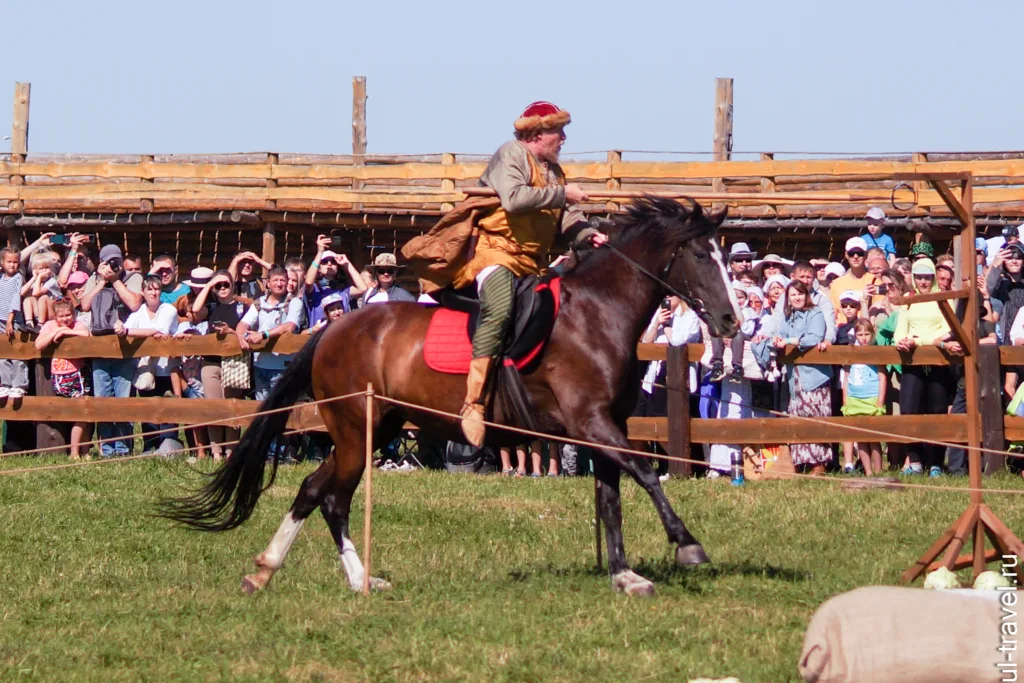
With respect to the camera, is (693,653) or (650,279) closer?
(693,653)

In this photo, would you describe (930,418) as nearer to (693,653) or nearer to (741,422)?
(741,422)

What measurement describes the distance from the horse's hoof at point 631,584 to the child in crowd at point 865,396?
6.09 meters

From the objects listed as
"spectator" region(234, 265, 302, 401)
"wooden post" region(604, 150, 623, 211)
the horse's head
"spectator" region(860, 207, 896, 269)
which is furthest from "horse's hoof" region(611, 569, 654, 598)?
"wooden post" region(604, 150, 623, 211)

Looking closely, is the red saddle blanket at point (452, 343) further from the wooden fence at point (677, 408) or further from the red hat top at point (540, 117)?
the wooden fence at point (677, 408)

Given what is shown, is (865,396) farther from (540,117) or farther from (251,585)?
(251,585)

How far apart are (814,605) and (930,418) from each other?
241 inches

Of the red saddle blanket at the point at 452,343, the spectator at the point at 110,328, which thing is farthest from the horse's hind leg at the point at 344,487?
the spectator at the point at 110,328

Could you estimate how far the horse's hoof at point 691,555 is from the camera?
8648 mm

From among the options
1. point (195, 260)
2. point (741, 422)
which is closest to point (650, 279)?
point (741, 422)

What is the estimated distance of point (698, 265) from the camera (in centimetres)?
943

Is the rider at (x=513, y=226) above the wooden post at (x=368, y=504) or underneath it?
above

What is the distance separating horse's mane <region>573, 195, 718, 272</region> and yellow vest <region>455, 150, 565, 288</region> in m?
0.32

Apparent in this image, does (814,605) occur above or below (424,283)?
below

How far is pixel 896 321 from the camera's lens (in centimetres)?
1488
